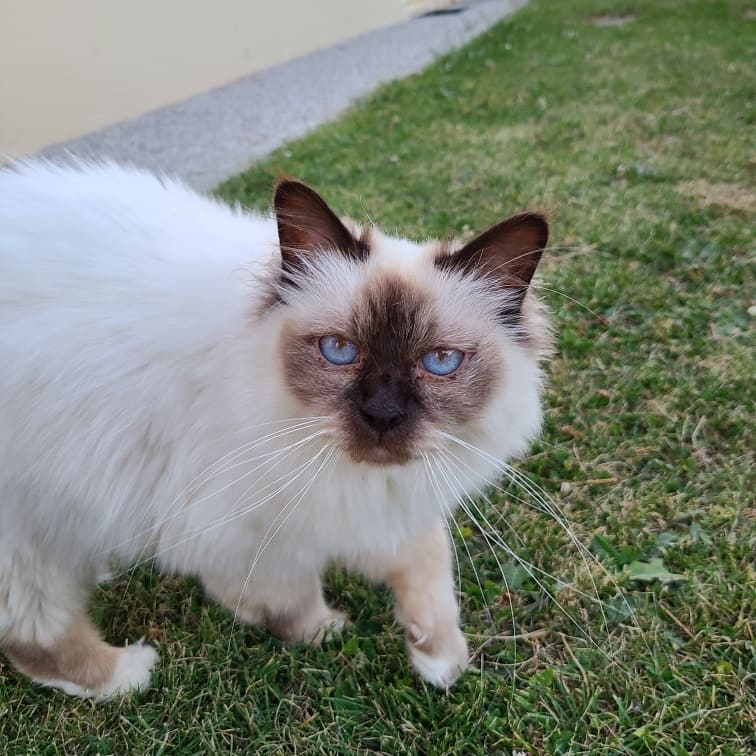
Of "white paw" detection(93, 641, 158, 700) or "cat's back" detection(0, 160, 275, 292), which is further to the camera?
"white paw" detection(93, 641, 158, 700)

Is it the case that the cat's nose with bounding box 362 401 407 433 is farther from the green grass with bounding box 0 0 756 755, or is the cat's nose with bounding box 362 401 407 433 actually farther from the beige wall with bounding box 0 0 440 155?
the beige wall with bounding box 0 0 440 155

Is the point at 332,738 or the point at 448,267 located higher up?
the point at 448,267

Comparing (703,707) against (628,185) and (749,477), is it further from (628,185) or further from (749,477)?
(628,185)

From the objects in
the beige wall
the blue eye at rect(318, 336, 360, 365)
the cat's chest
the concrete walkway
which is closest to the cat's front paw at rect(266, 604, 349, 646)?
the cat's chest

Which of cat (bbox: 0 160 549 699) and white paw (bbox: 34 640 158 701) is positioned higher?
cat (bbox: 0 160 549 699)

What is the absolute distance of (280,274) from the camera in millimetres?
1354

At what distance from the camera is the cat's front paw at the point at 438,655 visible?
1.69 metres

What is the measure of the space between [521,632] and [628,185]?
3.33m

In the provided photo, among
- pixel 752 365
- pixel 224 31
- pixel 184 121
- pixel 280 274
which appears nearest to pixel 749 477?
pixel 752 365

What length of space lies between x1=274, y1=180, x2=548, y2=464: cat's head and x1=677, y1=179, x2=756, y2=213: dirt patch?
305cm

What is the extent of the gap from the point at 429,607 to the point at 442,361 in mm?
784

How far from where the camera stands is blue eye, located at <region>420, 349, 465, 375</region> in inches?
50.8

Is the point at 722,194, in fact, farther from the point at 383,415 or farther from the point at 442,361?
the point at 383,415

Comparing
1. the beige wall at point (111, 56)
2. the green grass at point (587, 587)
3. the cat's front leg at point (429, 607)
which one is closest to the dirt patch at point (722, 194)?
the green grass at point (587, 587)
